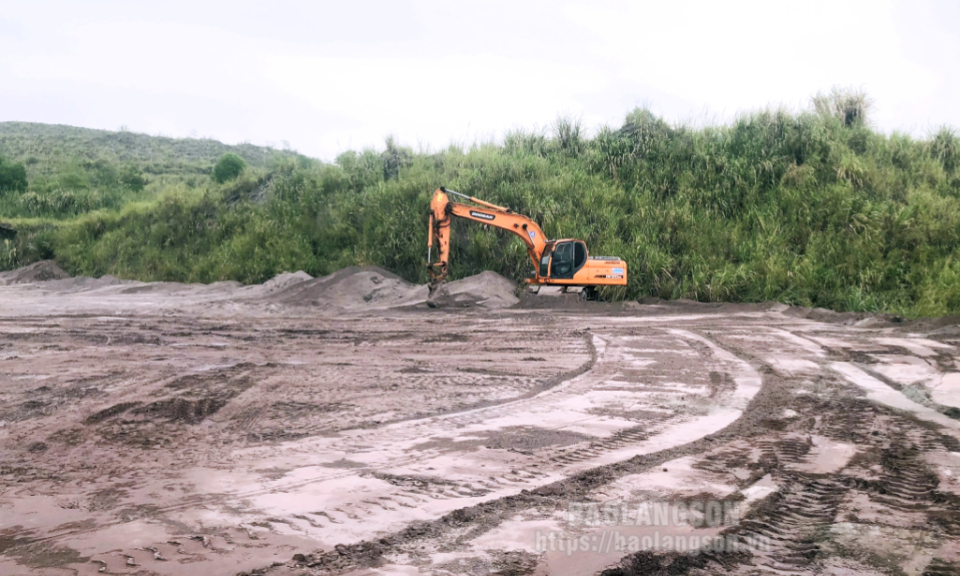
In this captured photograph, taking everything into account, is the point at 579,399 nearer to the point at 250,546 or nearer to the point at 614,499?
the point at 614,499

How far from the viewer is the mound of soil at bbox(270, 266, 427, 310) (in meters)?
14.2

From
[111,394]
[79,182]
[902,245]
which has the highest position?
[79,182]

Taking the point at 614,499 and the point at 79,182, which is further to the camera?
the point at 79,182

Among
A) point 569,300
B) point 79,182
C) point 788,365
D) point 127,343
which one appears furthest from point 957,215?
point 79,182

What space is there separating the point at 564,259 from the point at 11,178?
3148 centimetres

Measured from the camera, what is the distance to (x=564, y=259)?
14.0m

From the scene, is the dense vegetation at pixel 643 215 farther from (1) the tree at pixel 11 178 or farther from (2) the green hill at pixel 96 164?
(1) the tree at pixel 11 178

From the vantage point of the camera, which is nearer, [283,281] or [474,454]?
[474,454]

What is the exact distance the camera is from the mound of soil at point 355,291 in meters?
14.2

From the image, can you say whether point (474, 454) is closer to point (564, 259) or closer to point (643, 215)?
point (564, 259)

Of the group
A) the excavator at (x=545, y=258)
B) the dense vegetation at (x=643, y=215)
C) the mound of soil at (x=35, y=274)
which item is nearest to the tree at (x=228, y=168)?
the dense vegetation at (x=643, y=215)

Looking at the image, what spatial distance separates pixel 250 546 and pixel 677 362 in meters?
5.74

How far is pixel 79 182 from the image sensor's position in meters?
32.6

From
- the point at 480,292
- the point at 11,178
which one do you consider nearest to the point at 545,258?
the point at 480,292
